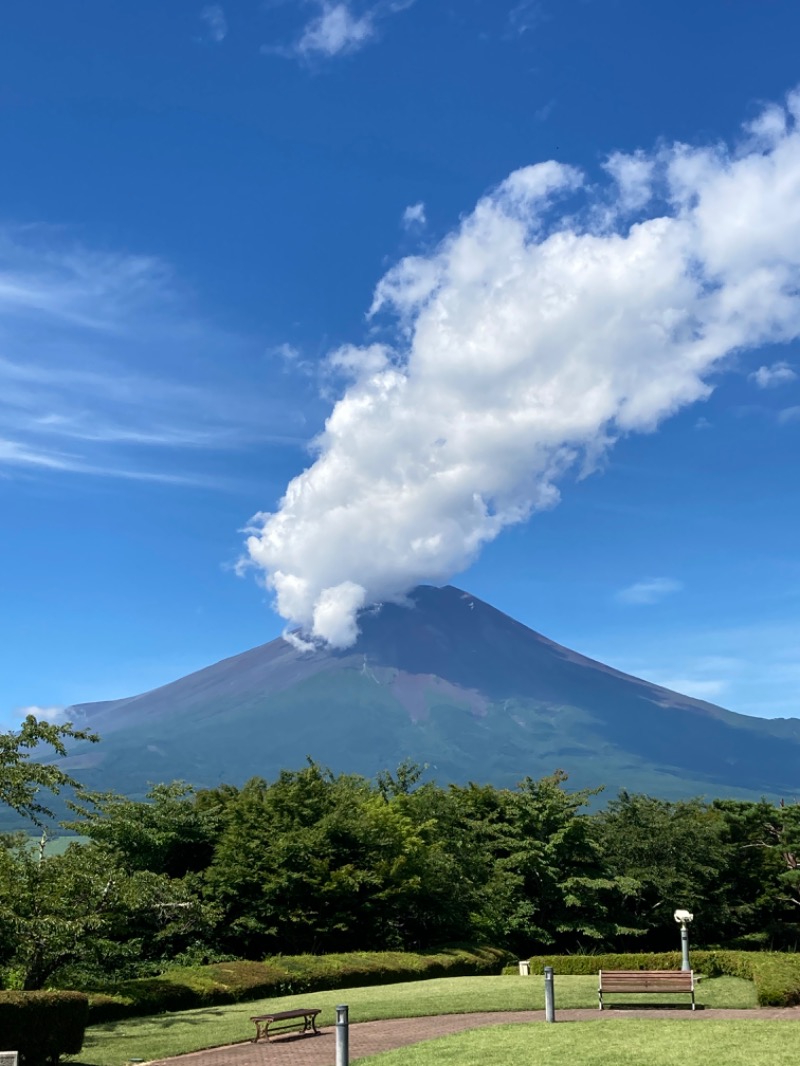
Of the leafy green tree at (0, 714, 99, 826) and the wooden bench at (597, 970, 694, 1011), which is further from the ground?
the leafy green tree at (0, 714, 99, 826)

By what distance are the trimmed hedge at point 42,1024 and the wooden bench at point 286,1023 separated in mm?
3644

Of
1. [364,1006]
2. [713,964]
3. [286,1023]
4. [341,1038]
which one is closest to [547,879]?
[713,964]

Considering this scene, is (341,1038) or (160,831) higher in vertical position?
(160,831)

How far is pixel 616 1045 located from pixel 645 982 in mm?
5453

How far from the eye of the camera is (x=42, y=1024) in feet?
42.5

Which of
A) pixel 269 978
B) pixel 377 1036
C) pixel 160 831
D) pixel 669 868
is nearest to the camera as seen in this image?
pixel 377 1036

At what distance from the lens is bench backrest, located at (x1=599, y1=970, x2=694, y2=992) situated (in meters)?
18.2

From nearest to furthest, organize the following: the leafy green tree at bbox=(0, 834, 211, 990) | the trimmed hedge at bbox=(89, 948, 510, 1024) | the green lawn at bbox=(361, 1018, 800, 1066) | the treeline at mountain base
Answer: the green lawn at bbox=(361, 1018, 800, 1066)
the leafy green tree at bbox=(0, 834, 211, 990)
the trimmed hedge at bbox=(89, 948, 510, 1024)
the treeline at mountain base

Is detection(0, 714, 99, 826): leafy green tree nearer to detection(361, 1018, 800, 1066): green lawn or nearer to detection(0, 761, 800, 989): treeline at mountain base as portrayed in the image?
detection(0, 761, 800, 989): treeline at mountain base

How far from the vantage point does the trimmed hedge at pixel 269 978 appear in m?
19.2

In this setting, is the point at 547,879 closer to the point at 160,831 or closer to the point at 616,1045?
the point at 160,831

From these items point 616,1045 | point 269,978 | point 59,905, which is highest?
point 59,905

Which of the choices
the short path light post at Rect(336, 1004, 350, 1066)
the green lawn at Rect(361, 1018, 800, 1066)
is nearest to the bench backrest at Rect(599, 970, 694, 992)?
the green lawn at Rect(361, 1018, 800, 1066)

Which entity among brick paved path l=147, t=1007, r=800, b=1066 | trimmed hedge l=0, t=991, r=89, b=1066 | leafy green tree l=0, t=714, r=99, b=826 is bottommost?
brick paved path l=147, t=1007, r=800, b=1066
